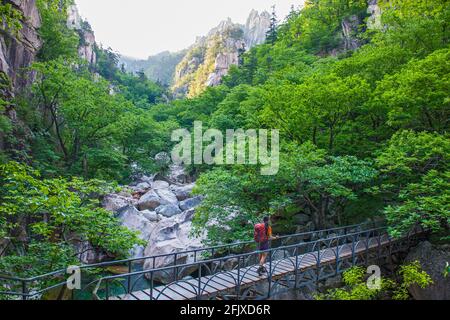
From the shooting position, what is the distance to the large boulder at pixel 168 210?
→ 19.2 m

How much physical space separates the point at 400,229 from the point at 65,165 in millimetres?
18228

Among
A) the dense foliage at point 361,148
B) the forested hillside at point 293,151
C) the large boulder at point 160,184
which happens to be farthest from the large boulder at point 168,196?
the dense foliage at point 361,148

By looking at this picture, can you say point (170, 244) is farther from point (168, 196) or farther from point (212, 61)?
point (212, 61)

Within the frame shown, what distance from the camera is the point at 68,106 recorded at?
18344 millimetres

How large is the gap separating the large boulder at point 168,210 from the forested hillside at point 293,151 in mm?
4418

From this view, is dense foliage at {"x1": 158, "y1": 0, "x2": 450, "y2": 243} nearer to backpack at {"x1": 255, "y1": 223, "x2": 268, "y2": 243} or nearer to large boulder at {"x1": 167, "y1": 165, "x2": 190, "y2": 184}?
backpack at {"x1": 255, "y1": 223, "x2": 268, "y2": 243}

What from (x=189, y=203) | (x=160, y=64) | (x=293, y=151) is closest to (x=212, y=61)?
(x=160, y=64)

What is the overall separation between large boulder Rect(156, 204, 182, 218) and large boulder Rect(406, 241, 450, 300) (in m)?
13.4

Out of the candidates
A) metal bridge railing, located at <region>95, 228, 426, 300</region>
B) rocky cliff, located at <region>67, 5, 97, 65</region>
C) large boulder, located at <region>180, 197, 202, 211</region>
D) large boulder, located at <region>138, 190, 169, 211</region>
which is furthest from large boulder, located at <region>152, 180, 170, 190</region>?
rocky cliff, located at <region>67, 5, 97, 65</region>

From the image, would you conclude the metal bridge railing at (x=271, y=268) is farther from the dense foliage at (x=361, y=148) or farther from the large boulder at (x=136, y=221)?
the large boulder at (x=136, y=221)

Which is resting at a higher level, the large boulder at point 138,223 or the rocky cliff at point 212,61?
the rocky cliff at point 212,61

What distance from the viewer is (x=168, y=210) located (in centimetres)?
1945

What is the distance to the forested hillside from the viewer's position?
7324 millimetres
